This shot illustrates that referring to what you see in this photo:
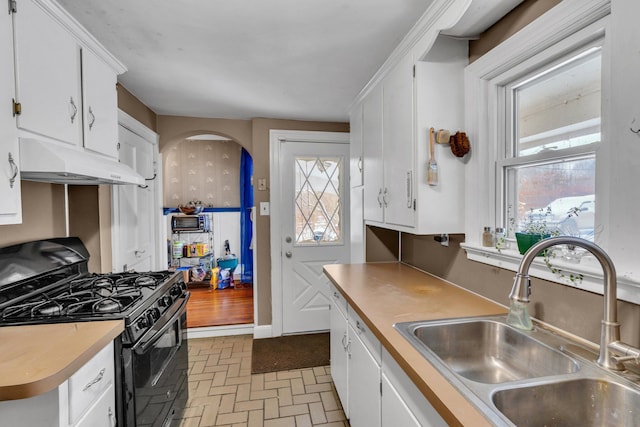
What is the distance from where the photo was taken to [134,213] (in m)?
2.56

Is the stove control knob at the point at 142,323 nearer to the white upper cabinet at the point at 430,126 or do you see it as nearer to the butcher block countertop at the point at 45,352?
the butcher block countertop at the point at 45,352

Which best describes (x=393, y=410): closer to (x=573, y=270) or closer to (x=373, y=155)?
(x=573, y=270)

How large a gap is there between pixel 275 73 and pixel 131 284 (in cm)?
164

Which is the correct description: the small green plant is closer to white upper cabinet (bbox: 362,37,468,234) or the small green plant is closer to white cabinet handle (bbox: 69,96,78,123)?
white upper cabinet (bbox: 362,37,468,234)

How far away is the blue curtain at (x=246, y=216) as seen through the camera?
5.09 metres

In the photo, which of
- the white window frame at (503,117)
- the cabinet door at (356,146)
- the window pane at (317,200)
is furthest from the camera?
the window pane at (317,200)

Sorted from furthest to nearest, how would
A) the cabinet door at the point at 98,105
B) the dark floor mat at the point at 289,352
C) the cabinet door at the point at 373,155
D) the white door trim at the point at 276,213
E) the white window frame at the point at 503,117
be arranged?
the white door trim at the point at 276,213 < the dark floor mat at the point at 289,352 < the cabinet door at the point at 373,155 < the cabinet door at the point at 98,105 < the white window frame at the point at 503,117

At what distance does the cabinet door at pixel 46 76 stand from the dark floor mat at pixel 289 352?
7.09ft

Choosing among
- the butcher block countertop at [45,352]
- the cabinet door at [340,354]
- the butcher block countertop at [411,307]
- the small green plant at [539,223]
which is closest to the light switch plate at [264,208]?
the butcher block countertop at [411,307]

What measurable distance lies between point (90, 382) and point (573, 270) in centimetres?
172

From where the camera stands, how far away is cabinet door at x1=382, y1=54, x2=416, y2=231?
1.59m

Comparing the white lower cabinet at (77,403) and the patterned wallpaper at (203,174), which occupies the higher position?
the patterned wallpaper at (203,174)

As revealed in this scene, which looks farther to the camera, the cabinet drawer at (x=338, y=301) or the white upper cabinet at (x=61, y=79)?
the cabinet drawer at (x=338, y=301)

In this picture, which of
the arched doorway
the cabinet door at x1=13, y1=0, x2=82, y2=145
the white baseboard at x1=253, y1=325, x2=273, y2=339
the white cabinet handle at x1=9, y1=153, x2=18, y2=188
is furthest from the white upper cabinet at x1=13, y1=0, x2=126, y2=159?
the arched doorway
